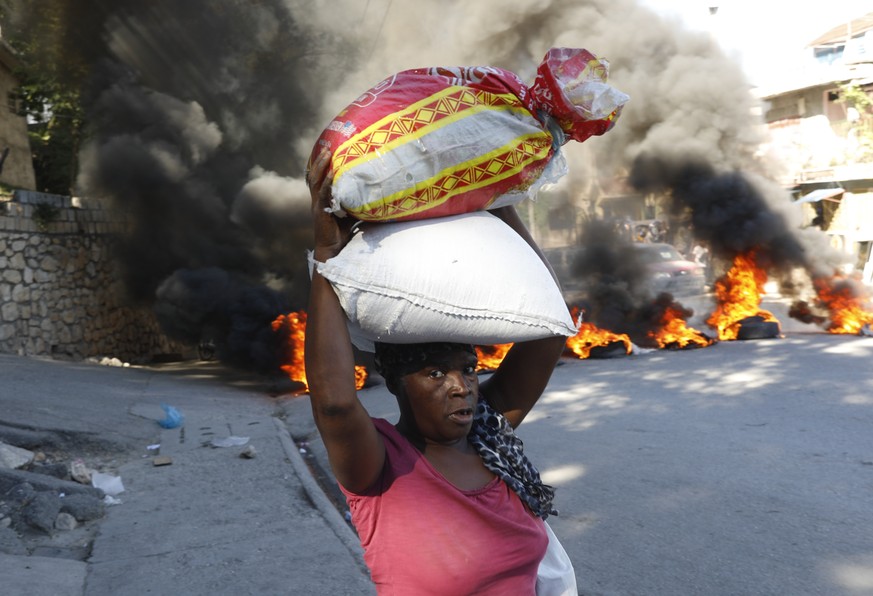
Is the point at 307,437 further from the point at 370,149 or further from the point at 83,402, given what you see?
the point at 370,149

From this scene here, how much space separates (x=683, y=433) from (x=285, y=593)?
387 cm

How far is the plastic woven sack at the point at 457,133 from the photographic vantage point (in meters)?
1.64

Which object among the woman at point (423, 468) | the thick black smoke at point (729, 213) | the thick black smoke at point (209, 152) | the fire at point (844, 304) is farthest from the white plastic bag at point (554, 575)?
the thick black smoke at point (729, 213)

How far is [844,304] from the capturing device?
1289 cm

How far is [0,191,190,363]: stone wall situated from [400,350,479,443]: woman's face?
11.2 metres

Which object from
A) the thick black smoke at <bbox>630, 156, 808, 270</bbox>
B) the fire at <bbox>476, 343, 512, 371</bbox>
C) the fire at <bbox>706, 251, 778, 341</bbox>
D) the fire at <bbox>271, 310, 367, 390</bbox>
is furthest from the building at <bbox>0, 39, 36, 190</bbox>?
the fire at <bbox>706, 251, 778, 341</bbox>

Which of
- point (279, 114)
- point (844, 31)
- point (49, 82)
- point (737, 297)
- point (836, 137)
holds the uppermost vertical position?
point (844, 31)

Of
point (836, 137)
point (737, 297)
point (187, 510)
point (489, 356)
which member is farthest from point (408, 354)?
point (836, 137)

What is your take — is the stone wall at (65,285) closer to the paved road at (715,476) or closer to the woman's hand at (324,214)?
the paved road at (715,476)

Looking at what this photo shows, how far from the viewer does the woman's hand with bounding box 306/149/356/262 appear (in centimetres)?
164

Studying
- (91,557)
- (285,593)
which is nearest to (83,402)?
(91,557)

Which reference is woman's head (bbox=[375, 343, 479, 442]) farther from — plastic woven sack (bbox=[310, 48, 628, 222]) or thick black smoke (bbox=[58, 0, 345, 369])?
thick black smoke (bbox=[58, 0, 345, 369])

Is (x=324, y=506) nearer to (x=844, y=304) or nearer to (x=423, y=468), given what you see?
(x=423, y=468)

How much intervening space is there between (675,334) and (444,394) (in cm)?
1163
